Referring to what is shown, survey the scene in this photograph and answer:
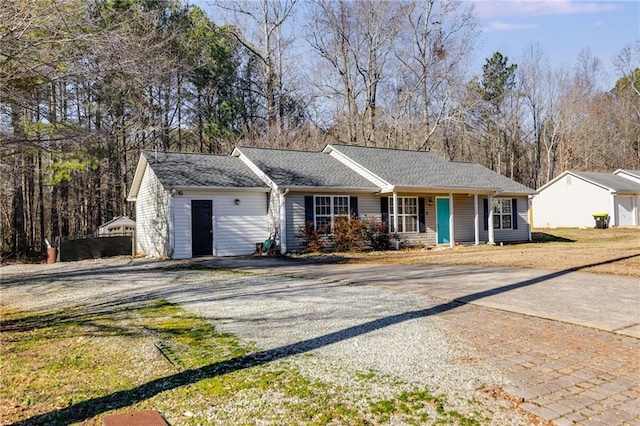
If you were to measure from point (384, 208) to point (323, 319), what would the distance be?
12933 millimetres

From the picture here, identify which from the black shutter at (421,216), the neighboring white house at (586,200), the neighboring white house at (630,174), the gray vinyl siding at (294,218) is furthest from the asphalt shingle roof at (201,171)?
the neighboring white house at (630,174)

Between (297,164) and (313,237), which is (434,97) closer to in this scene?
(297,164)

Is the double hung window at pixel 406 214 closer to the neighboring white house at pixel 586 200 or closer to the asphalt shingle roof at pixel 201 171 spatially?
the asphalt shingle roof at pixel 201 171

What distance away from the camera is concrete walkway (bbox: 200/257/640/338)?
18.8 feet

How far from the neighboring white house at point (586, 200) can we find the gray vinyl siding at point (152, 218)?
23.5 metres

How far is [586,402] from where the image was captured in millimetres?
3186

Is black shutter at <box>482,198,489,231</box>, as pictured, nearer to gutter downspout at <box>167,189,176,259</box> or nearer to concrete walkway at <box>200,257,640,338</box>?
concrete walkway at <box>200,257,640,338</box>

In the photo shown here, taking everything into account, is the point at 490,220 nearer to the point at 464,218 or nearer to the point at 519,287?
the point at 464,218

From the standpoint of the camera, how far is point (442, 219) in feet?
64.0

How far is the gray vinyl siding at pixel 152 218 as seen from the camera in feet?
51.9

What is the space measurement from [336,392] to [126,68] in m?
5.73

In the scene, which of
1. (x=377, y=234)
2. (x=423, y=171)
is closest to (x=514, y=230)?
(x=423, y=171)

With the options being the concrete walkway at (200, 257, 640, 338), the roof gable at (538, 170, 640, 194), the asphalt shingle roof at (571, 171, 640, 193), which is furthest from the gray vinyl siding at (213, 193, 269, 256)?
the asphalt shingle roof at (571, 171, 640, 193)

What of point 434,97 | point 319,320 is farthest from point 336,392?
point 434,97
